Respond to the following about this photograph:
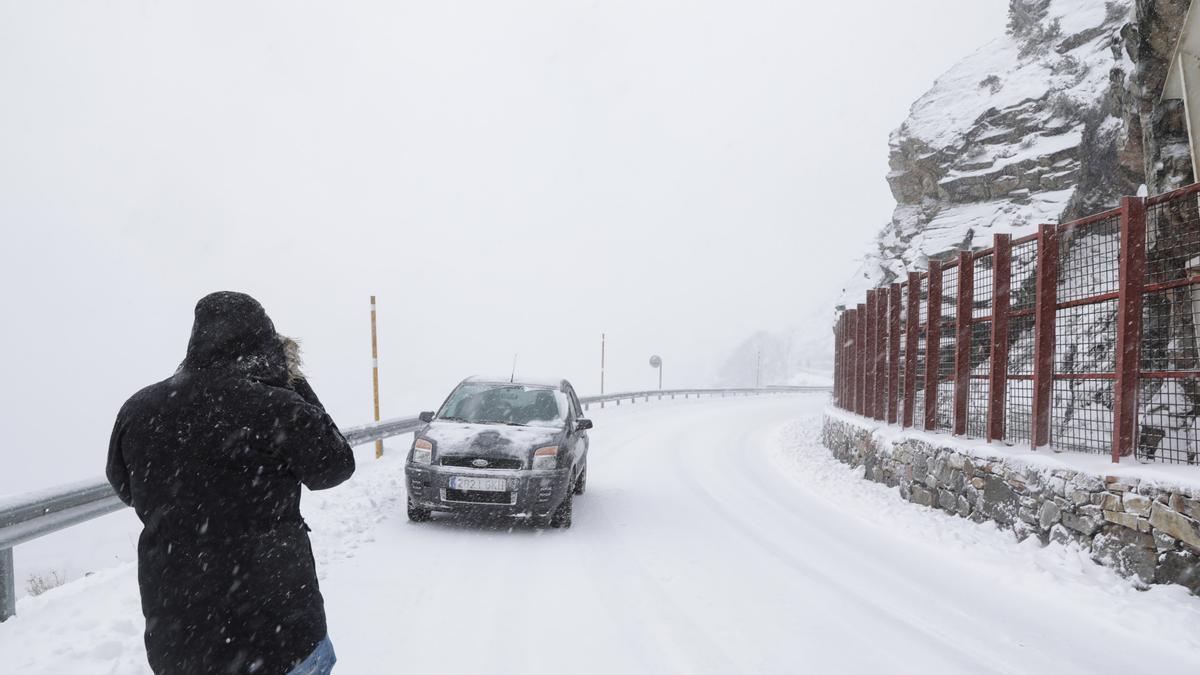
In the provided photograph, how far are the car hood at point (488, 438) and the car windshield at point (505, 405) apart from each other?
28cm

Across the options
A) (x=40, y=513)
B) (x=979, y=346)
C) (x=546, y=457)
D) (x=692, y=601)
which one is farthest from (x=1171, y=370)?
(x=40, y=513)

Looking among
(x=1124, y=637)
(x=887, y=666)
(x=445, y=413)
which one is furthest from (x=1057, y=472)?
(x=445, y=413)

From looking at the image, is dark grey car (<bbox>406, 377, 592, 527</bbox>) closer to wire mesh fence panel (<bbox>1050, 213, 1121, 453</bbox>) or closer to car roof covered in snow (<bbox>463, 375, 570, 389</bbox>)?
car roof covered in snow (<bbox>463, 375, 570, 389</bbox>)

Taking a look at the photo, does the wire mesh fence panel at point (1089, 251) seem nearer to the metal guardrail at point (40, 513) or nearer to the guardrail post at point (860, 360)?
the guardrail post at point (860, 360)

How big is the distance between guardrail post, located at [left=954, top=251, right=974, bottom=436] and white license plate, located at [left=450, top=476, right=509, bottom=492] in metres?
5.58

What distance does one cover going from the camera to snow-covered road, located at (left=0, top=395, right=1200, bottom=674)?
393cm

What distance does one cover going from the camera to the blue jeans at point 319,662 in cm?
202

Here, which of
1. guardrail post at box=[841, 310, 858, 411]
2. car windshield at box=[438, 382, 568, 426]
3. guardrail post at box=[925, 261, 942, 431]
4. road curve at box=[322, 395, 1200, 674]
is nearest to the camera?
road curve at box=[322, 395, 1200, 674]

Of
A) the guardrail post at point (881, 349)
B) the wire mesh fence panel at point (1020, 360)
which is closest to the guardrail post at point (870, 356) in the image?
the guardrail post at point (881, 349)

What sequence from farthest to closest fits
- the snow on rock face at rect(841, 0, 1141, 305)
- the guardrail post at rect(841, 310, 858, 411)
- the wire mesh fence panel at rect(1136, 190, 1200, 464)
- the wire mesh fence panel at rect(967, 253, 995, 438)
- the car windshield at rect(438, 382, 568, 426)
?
the snow on rock face at rect(841, 0, 1141, 305)
the guardrail post at rect(841, 310, 858, 411)
the wire mesh fence panel at rect(967, 253, 995, 438)
the car windshield at rect(438, 382, 568, 426)
the wire mesh fence panel at rect(1136, 190, 1200, 464)

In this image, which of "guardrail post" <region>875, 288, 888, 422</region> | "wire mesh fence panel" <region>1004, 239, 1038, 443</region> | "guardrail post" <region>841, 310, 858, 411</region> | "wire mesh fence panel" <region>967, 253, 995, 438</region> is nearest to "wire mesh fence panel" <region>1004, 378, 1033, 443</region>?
"wire mesh fence panel" <region>1004, 239, 1038, 443</region>

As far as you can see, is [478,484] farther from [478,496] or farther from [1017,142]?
[1017,142]

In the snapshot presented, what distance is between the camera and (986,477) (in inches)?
273

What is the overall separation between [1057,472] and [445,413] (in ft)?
21.3
